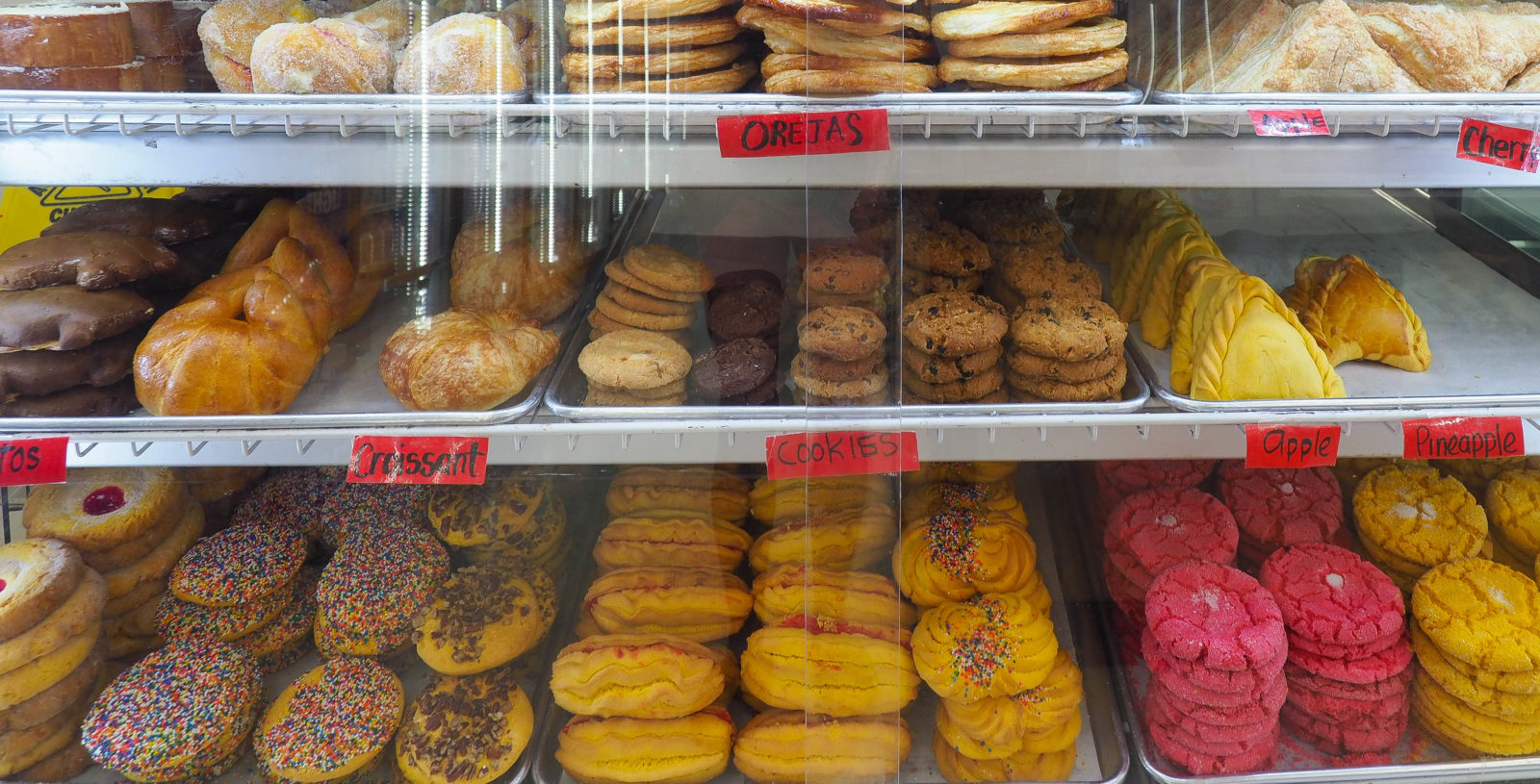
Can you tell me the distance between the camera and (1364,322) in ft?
5.05

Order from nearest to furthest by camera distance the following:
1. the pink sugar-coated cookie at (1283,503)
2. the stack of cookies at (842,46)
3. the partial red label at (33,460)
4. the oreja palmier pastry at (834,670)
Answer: the stack of cookies at (842,46) < the partial red label at (33,460) < the oreja palmier pastry at (834,670) < the pink sugar-coated cookie at (1283,503)

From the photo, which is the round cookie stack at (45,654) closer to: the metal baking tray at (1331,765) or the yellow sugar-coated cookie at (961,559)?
the yellow sugar-coated cookie at (961,559)

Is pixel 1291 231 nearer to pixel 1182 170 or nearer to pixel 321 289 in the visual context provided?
pixel 1182 170

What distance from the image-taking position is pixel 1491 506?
1.74 m

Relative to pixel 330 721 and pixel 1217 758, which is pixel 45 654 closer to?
pixel 330 721

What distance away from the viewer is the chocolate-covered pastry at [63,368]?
4.35 ft

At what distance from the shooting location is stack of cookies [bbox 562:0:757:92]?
129 centimetres

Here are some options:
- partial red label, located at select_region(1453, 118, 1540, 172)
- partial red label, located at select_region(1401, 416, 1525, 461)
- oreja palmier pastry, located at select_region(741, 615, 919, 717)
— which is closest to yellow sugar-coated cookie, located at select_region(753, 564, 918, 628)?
oreja palmier pastry, located at select_region(741, 615, 919, 717)

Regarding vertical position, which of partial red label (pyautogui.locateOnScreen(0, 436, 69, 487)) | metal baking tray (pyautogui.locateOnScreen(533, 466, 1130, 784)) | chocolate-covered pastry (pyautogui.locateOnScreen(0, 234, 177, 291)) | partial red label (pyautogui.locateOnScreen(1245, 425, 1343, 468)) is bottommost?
metal baking tray (pyautogui.locateOnScreen(533, 466, 1130, 784))

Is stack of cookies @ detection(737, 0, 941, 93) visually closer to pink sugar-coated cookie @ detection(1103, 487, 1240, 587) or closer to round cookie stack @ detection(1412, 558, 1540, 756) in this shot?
pink sugar-coated cookie @ detection(1103, 487, 1240, 587)

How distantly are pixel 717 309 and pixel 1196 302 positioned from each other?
841 millimetres

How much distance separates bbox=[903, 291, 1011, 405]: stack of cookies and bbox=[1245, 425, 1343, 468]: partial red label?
15.2 inches

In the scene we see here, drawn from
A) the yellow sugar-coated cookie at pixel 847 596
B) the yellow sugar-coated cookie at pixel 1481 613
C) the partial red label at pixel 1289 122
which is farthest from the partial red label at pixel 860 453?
the yellow sugar-coated cookie at pixel 1481 613

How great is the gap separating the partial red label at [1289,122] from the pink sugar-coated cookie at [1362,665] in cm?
88
